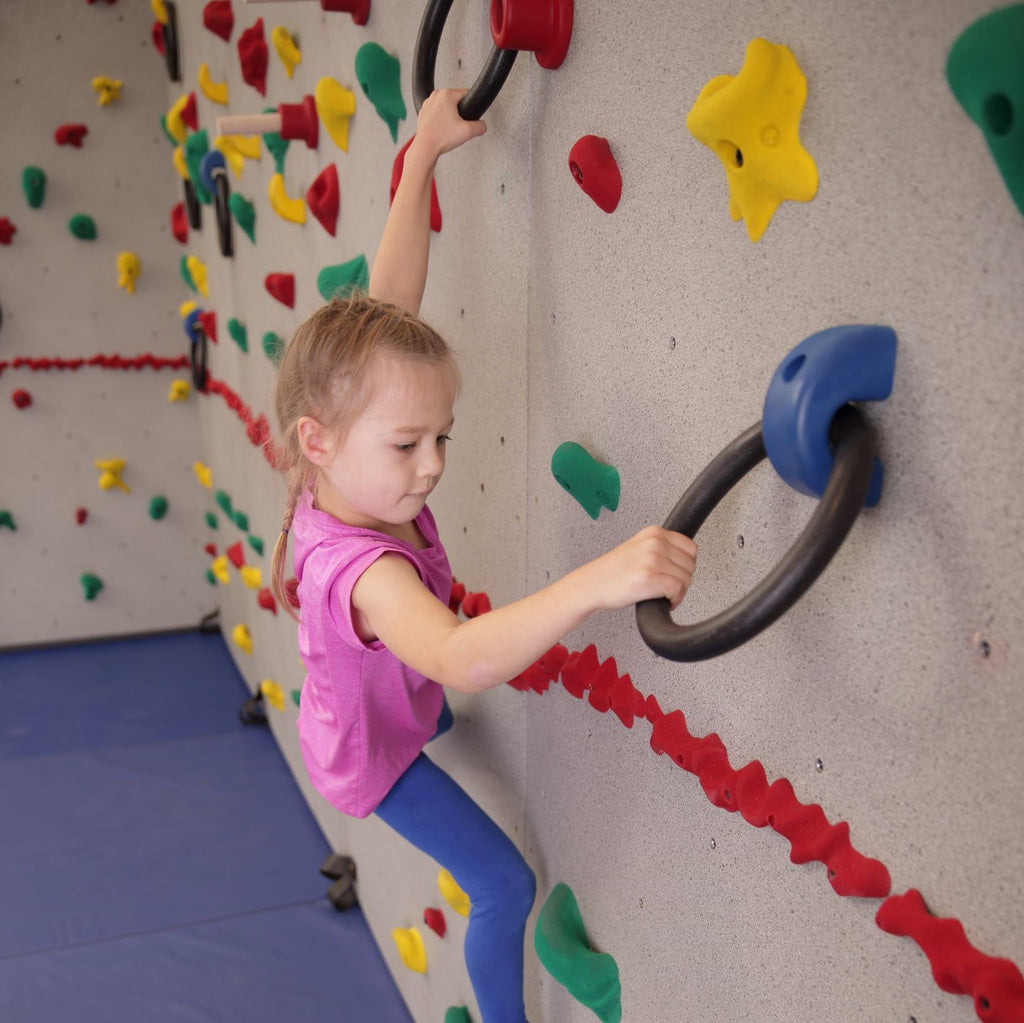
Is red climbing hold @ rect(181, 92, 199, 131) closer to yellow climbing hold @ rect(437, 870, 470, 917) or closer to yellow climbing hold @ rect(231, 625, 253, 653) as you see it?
yellow climbing hold @ rect(231, 625, 253, 653)

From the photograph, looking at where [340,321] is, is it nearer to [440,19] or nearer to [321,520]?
[321,520]

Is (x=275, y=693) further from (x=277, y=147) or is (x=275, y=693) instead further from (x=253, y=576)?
(x=277, y=147)

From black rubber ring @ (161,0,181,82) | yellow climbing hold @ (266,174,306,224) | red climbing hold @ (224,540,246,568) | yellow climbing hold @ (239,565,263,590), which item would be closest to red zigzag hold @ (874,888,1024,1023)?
yellow climbing hold @ (266,174,306,224)

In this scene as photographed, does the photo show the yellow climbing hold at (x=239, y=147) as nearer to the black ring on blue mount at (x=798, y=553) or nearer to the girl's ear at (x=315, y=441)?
the girl's ear at (x=315, y=441)

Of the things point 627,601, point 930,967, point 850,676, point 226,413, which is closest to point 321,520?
point 627,601

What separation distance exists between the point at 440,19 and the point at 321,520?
575 millimetres

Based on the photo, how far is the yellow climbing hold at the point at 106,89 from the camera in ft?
11.8

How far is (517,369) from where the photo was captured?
1222 millimetres

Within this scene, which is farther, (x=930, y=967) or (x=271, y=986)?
(x=271, y=986)

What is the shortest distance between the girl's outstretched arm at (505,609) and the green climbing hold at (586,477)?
0.52 ft

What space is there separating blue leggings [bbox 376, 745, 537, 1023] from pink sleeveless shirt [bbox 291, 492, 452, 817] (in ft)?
0.13

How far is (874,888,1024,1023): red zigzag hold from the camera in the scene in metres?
0.58

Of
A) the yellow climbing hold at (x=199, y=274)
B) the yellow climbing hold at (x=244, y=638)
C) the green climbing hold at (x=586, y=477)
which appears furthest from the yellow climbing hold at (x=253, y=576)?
the green climbing hold at (x=586, y=477)

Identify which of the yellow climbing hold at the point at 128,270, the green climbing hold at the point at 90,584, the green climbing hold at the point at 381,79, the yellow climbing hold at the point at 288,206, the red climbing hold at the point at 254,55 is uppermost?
the red climbing hold at the point at 254,55
